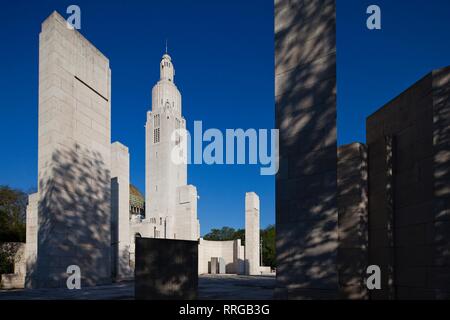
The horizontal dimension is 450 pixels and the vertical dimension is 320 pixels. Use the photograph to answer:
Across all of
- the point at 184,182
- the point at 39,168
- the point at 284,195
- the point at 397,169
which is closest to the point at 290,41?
the point at 284,195

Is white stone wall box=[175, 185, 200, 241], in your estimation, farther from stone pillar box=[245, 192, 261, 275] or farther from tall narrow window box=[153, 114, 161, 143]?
tall narrow window box=[153, 114, 161, 143]

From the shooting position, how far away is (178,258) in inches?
400

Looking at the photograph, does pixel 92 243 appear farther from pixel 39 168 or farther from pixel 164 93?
pixel 164 93

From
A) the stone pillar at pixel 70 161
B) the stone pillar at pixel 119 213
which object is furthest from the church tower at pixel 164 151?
the stone pillar at pixel 70 161

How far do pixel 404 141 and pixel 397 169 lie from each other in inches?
31.0

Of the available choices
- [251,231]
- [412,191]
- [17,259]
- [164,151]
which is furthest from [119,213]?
[164,151]

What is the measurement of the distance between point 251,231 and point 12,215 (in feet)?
82.1

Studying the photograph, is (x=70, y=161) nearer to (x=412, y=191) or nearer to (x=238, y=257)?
(x=412, y=191)

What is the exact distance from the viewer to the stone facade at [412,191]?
8758mm

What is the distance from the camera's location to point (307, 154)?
908 centimetres

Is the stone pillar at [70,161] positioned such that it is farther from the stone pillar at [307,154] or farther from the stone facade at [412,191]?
the stone facade at [412,191]
